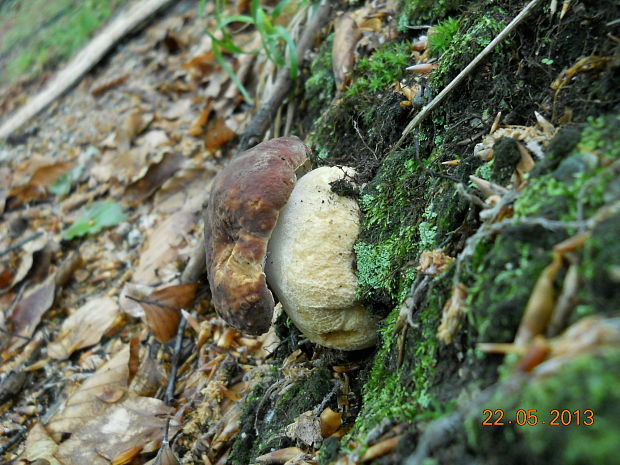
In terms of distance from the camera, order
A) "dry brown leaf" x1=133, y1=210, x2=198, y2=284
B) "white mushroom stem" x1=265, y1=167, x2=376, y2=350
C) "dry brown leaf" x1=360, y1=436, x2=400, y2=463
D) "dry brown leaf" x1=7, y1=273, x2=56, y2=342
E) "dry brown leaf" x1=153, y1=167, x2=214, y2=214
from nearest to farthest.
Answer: "dry brown leaf" x1=360, y1=436, x2=400, y2=463 < "white mushroom stem" x1=265, y1=167, x2=376, y2=350 < "dry brown leaf" x1=133, y1=210, x2=198, y2=284 < "dry brown leaf" x1=7, y1=273, x2=56, y2=342 < "dry brown leaf" x1=153, y1=167, x2=214, y2=214

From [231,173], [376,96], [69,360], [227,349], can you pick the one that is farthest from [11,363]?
[376,96]

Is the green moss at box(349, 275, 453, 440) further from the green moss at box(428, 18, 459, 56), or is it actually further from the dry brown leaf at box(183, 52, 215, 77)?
the dry brown leaf at box(183, 52, 215, 77)

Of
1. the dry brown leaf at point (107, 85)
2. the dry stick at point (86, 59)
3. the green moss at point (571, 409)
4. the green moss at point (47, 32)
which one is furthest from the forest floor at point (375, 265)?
the green moss at point (47, 32)

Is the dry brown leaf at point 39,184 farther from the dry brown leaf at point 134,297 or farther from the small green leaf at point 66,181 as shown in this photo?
the dry brown leaf at point 134,297

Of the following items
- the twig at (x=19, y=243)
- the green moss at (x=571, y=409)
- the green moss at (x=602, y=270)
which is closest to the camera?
the green moss at (x=571, y=409)

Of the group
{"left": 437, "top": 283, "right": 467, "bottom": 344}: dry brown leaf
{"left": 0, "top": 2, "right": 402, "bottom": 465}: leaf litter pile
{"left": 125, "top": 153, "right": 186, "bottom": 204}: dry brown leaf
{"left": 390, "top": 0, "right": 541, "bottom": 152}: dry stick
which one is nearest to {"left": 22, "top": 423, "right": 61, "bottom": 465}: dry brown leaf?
{"left": 0, "top": 2, "right": 402, "bottom": 465}: leaf litter pile

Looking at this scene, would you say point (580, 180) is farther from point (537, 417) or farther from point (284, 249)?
point (284, 249)

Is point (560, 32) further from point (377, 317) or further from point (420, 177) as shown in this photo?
point (377, 317)
